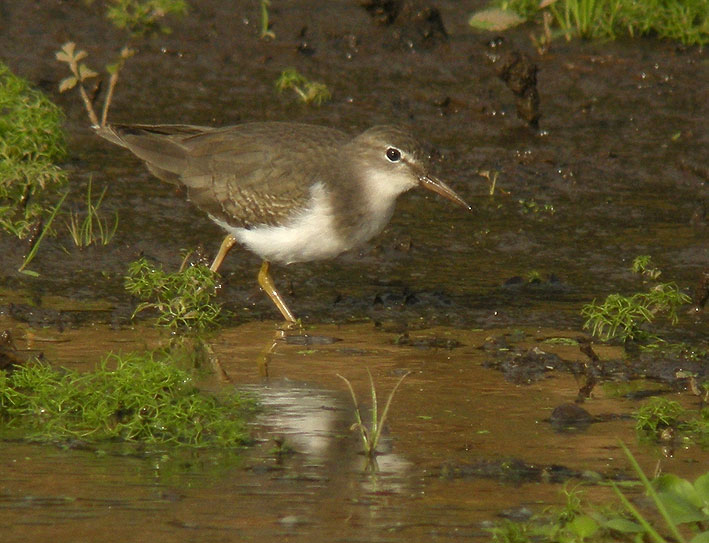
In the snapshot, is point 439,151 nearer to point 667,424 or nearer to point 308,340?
point 308,340

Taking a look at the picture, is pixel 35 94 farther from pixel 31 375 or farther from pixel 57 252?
pixel 31 375

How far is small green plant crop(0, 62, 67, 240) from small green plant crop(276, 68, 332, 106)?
203 cm

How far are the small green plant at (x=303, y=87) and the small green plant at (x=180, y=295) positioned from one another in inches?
143

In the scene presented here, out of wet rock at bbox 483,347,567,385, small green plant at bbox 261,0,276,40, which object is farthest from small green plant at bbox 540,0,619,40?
wet rock at bbox 483,347,567,385

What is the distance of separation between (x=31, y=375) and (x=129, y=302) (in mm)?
1760

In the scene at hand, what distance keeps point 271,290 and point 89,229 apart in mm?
1393

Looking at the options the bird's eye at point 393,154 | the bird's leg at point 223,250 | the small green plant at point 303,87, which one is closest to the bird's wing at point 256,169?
the bird's leg at point 223,250

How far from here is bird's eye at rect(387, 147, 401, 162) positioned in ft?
26.2

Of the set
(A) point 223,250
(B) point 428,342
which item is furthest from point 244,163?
(B) point 428,342

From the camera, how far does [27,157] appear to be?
30.9 ft

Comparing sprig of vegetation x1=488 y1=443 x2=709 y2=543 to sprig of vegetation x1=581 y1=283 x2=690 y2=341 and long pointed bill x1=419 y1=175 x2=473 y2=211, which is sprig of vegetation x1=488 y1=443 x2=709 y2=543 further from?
long pointed bill x1=419 y1=175 x2=473 y2=211

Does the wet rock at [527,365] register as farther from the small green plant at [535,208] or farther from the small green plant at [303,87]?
the small green plant at [303,87]

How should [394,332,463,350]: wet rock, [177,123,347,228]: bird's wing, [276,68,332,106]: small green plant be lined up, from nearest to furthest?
[394,332,463,350]: wet rock → [177,123,347,228]: bird's wing → [276,68,332,106]: small green plant

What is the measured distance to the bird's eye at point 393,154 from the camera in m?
8.00
